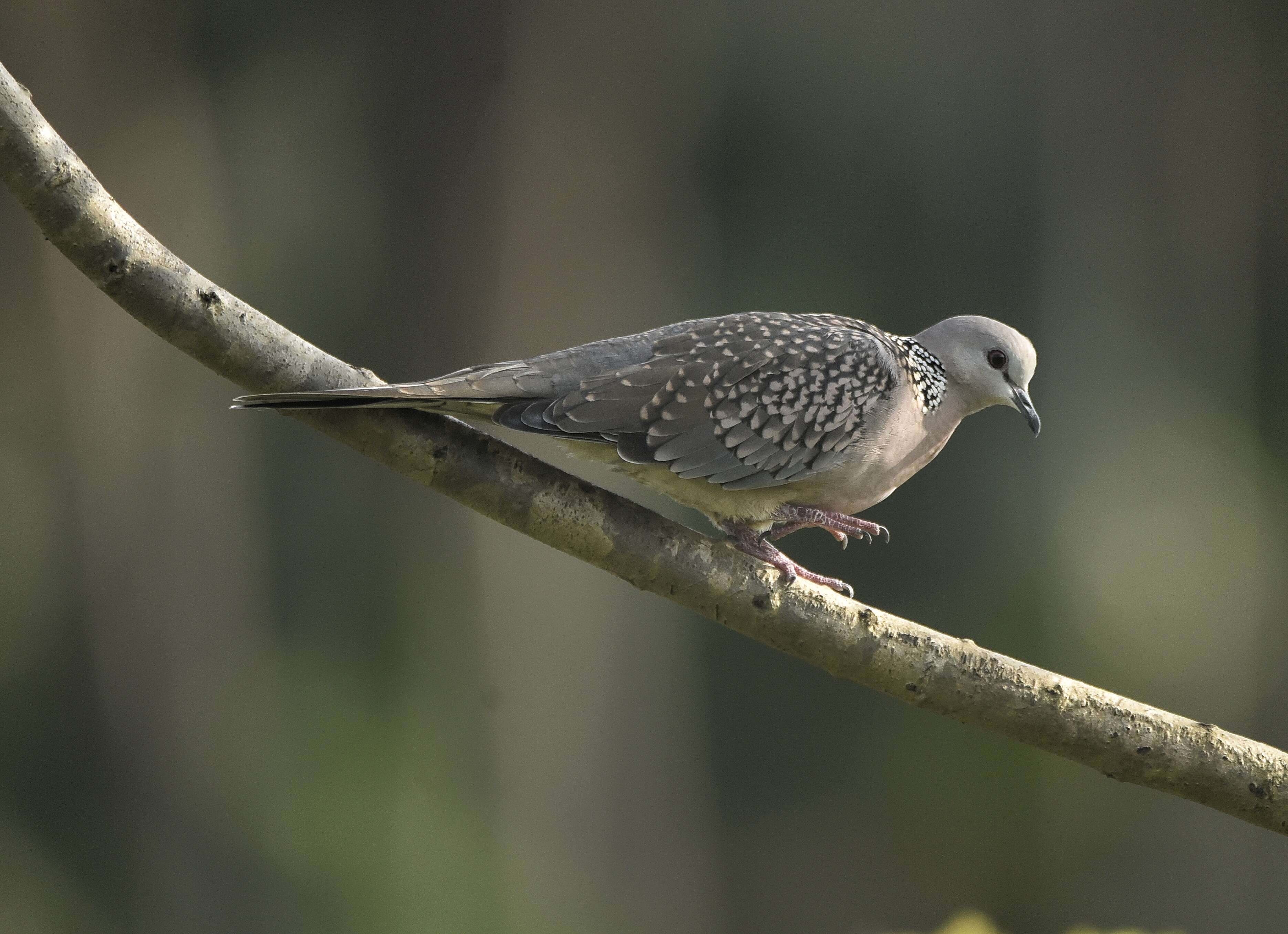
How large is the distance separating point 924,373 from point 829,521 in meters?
0.34

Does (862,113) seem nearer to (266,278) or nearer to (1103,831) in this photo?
(266,278)

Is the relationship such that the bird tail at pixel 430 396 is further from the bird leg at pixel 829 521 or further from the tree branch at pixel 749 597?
the bird leg at pixel 829 521

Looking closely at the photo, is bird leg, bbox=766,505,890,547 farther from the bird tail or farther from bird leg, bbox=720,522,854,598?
the bird tail

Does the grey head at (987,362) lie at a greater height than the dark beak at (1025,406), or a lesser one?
greater

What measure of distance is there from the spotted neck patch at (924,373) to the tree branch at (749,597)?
0.48 meters

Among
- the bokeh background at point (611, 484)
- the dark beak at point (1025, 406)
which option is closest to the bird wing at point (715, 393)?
the dark beak at point (1025, 406)

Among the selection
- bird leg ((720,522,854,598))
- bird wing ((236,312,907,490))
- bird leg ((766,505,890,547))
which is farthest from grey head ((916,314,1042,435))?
bird leg ((720,522,854,598))

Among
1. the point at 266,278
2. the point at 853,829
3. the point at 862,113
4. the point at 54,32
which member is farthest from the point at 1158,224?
the point at 54,32

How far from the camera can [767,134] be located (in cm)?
535

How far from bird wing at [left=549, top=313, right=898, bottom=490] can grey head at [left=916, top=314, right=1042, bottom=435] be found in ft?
0.46

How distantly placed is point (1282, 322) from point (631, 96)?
10.4 feet

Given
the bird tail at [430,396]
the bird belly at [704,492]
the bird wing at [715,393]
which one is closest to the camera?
the bird tail at [430,396]

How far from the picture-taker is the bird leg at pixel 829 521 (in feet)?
6.68

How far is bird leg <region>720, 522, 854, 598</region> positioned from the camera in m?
1.83
